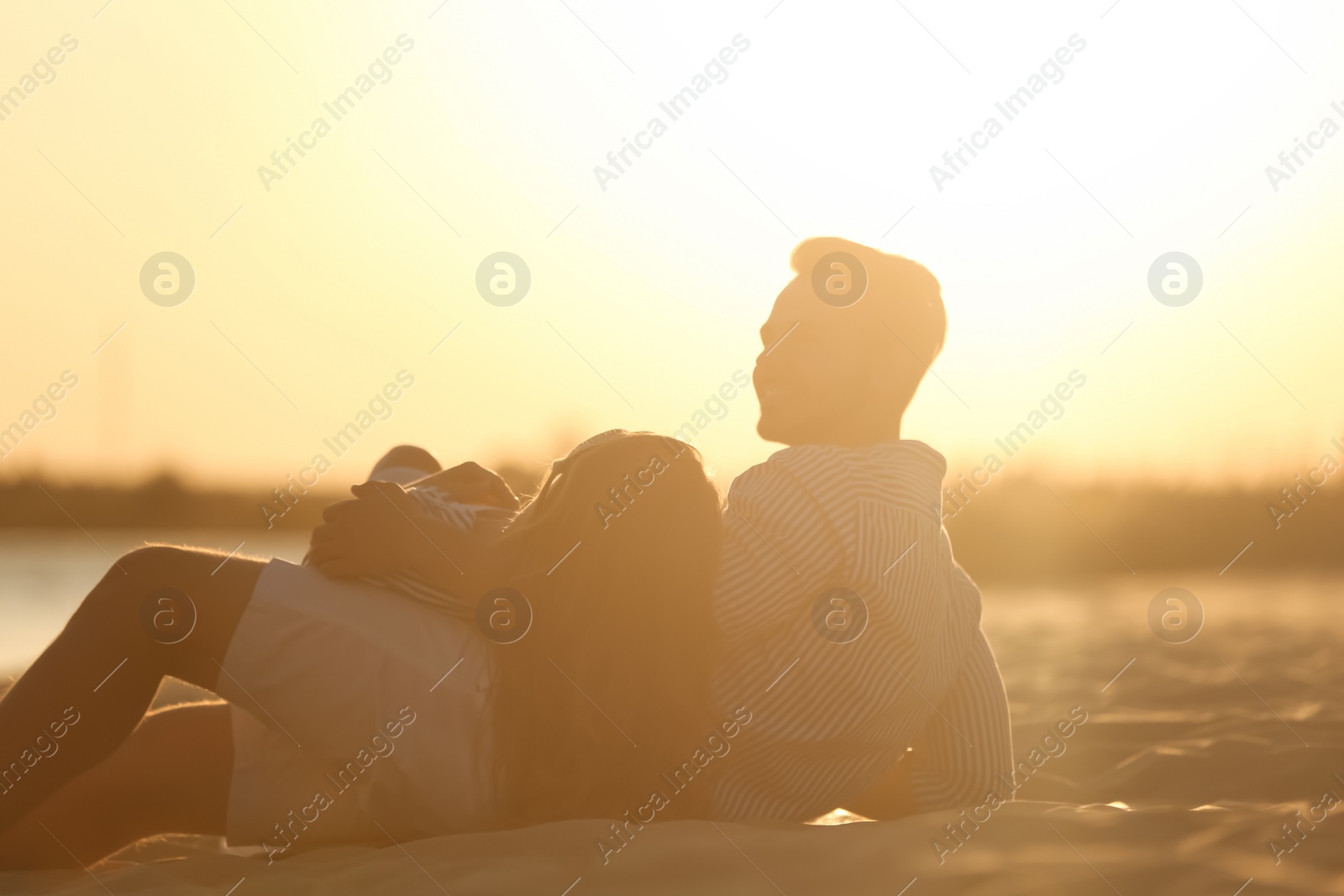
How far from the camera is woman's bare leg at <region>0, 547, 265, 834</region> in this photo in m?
2.19

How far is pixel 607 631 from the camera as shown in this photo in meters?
2.39

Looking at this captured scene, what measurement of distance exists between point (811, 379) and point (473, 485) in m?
0.95

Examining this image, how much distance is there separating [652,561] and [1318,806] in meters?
1.82

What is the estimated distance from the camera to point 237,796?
8.08 feet
